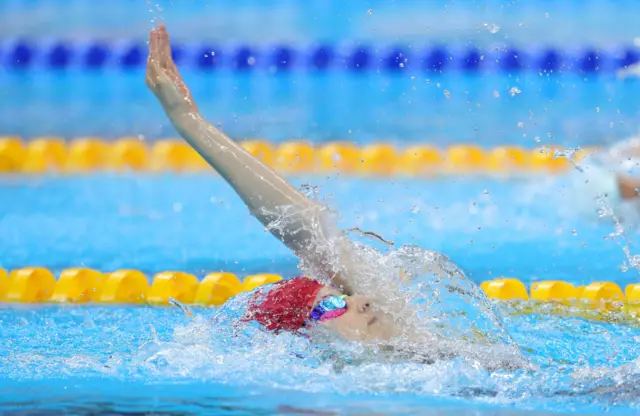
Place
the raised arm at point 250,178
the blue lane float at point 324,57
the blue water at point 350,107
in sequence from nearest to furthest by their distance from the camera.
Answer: the raised arm at point 250,178 → the blue water at point 350,107 → the blue lane float at point 324,57

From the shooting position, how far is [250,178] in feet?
6.74

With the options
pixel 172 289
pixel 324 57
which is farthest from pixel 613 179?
pixel 324 57

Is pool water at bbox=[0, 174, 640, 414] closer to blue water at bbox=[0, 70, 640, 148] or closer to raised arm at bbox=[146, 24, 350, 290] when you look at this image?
raised arm at bbox=[146, 24, 350, 290]

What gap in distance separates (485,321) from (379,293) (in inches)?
14.5

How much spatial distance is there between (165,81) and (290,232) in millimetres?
395

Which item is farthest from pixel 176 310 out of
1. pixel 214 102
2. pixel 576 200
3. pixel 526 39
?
pixel 526 39

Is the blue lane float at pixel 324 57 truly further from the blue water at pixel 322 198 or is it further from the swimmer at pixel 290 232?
the swimmer at pixel 290 232

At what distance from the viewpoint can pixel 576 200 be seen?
4.11 metres

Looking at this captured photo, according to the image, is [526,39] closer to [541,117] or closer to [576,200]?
[541,117]

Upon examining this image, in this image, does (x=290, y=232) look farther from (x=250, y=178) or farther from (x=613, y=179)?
(x=613, y=179)

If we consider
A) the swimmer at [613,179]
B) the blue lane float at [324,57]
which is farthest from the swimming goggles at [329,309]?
the blue lane float at [324,57]

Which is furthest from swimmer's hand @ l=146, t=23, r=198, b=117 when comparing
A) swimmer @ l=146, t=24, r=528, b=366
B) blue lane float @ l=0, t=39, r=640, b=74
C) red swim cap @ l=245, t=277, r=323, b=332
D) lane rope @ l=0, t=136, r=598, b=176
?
blue lane float @ l=0, t=39, r=640, b=74

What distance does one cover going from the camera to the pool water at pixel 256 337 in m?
1.95

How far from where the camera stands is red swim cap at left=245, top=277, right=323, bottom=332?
206cm
